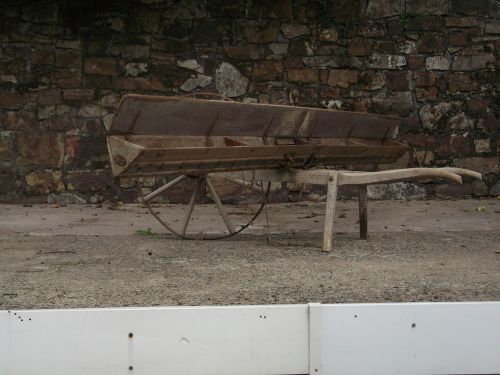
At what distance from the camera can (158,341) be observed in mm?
2459

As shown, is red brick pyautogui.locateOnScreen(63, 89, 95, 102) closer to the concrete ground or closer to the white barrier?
the concrete ground

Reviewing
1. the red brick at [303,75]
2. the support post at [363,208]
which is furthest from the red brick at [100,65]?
the support post at [363,208]

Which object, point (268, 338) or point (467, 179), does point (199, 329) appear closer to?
point (268, 338)

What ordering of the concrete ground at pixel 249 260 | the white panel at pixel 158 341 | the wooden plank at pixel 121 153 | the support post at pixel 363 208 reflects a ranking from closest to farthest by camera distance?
1. the white panel at pixel 158 341
2. the concrete ground at pixel 249 260
3. the wooden plank at pixel 121 153
4. the support post at pixel 363 208

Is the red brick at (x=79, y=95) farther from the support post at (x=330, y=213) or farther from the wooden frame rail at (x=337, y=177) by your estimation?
the support post at (x=330, y=213)

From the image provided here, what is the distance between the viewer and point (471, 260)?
14.1ft

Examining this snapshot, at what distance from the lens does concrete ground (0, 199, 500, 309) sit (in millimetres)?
3309

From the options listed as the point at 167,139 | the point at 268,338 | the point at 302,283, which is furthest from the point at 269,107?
the point at 268,338

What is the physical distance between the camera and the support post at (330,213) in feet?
14.9

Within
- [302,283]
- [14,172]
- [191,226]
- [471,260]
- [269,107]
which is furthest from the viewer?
[14,172]

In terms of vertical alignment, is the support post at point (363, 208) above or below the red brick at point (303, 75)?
below

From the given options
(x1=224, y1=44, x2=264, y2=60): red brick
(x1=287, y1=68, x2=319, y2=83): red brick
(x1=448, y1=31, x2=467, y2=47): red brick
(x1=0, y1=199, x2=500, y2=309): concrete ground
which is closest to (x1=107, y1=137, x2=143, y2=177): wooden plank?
(x1=0, y1=199, x2=500, y2=309): concrete ground

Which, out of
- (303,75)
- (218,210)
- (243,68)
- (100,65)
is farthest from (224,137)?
(100,65)

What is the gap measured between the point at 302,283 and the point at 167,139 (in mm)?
1370
